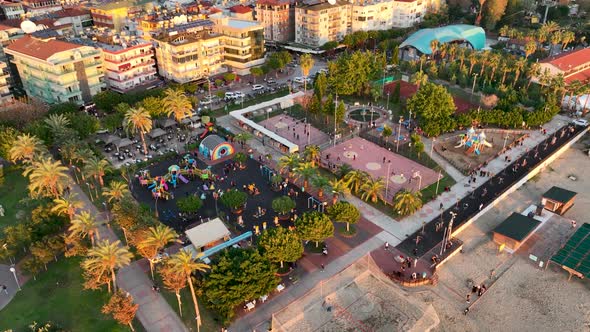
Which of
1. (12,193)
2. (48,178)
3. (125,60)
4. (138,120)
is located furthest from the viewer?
(125,60)

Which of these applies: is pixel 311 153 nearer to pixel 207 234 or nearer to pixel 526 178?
pixel 207 234

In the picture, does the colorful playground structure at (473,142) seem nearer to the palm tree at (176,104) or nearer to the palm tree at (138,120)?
the palm tree at (176,104)

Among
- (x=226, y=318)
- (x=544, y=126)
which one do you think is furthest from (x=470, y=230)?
(x=544, y=126)

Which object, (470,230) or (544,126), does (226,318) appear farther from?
(544,126)

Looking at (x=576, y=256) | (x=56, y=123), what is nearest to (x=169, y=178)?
(x=56, y=123)

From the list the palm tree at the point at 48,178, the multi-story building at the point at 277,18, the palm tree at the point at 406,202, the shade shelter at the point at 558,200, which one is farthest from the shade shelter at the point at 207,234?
the multi-story building at the point at 277,18
